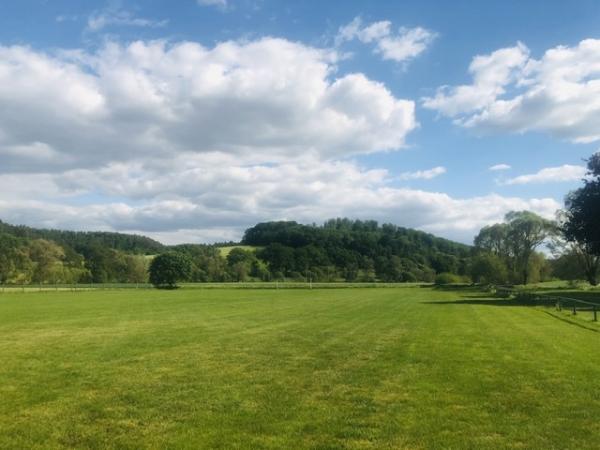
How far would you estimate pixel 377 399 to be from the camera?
11.1 metres

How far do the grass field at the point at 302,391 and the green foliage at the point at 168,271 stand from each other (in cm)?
9966

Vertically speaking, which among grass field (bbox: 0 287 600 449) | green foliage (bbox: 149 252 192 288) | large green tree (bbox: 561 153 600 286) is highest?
large green tree (bbox: 561 153 600 286)

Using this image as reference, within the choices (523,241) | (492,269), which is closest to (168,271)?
(492,269)

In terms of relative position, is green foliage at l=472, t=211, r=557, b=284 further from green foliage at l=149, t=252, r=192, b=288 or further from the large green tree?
green foliage at l=149, t=252, r=192, b=288

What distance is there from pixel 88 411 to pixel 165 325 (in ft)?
60.6

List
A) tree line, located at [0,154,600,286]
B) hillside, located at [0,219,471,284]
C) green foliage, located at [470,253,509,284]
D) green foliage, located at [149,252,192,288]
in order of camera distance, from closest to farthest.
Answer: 1. tree line, located at [0,154,600,286]
2. green foliage, located at [470,253,509,284]
3. green foliage, located at [149,252,192,288]
4. hillside, located at [0,219,471,284]

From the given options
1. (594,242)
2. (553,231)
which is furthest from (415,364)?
(553,231)

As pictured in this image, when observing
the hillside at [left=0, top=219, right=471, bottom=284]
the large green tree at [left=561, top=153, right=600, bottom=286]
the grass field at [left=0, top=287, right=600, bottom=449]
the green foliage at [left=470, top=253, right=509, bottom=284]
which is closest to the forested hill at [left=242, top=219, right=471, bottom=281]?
the hillside at [left=0, top=219, right=471, bottom=284]

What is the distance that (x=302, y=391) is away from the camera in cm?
1180

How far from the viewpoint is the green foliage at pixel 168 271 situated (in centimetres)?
12050

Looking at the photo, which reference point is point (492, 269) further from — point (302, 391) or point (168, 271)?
point (302, 391)

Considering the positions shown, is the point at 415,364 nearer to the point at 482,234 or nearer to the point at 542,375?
the point at 542,375

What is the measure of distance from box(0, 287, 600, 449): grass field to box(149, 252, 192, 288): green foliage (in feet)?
327

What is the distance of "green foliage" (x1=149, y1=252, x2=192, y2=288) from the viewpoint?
395ft
